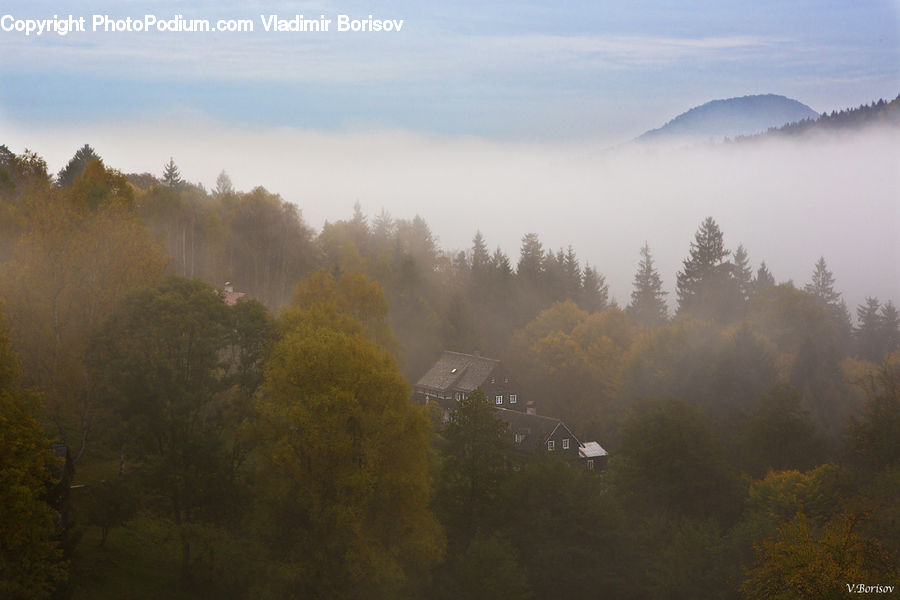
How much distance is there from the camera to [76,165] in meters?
62.8

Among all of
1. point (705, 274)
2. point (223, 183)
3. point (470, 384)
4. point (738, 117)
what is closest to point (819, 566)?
point (470, 384)

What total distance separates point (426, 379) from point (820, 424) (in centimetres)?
2947

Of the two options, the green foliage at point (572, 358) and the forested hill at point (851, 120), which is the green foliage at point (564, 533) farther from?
the forested hill at point (851, 120)

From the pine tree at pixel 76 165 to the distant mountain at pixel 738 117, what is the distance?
12946 cm

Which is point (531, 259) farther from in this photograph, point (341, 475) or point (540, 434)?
point (341, 475)

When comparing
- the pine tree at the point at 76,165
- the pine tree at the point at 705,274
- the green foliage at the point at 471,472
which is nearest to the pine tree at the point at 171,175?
the pine tree at the point at 76,165

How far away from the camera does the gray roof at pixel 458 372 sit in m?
61.0

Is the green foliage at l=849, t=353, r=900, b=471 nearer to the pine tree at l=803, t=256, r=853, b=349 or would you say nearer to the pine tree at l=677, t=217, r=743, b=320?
the pine tree at l=677, t=217, r=743, b=320

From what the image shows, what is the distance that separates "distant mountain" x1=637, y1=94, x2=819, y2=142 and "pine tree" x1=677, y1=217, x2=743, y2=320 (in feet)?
272

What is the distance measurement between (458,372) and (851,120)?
9289 cm

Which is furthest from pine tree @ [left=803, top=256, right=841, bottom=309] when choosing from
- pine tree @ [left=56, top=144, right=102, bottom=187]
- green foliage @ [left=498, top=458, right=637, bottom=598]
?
pine tree @ [left=56, top=144, right=102, bottom=187]

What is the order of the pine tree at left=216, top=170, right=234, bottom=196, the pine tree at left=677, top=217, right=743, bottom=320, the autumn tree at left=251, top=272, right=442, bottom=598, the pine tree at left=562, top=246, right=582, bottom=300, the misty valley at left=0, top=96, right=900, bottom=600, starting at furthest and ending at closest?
the pine tree at left=216, top=170, right=234, bottom=196
the pine tree at left=562, top=246, right=582, bottom=300
the pine tree at left=677, top=217, right=743, bottom=320
the autumn tree at left=251, top=272, right=442, bottom=598
the misty valley at left=0, top=96, right=900, bottom=600

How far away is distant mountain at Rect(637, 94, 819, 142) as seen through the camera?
16412 cm

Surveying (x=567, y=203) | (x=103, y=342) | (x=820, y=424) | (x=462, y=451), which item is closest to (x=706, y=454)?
(x=462, y=451)
